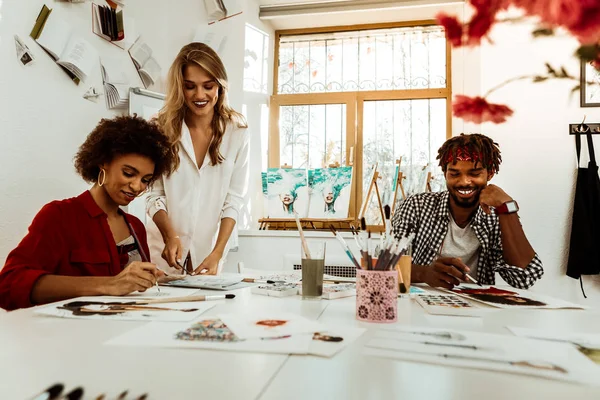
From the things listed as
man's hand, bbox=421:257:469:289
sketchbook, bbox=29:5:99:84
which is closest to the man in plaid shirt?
man's hand, bbox=421:257:469:289

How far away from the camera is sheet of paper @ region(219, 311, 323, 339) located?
2.35ft

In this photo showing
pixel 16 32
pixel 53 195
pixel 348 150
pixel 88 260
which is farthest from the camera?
pixel 348 150

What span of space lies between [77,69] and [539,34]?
1.89m

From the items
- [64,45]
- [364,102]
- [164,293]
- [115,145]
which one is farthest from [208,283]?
[364,102]

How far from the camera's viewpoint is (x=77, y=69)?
1.81 metres

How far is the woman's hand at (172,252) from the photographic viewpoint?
147 centimetres

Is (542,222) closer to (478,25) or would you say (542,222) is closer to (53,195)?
(53,195)

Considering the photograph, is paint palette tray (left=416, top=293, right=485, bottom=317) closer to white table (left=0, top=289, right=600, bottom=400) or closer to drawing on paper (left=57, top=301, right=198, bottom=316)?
white table (left=0, top=289, right=600, bottom=400)

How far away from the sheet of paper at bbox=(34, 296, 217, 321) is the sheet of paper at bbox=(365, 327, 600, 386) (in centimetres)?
37

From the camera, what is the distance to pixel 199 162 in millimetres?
1889

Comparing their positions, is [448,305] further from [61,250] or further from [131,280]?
[61,250]

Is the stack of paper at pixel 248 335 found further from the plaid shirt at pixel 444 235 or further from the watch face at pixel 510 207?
the watch face at pixel 510 207

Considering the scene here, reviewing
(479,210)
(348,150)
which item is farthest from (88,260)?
(348,150)

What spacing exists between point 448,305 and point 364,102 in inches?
98.6
